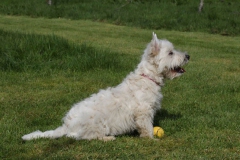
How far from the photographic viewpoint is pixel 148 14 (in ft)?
70.8

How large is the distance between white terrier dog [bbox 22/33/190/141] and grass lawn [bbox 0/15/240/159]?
0.16 m

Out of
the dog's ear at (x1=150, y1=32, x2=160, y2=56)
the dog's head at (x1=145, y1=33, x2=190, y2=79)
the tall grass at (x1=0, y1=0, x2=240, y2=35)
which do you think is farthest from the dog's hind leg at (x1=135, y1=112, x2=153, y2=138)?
the tall grass at (x1=0, y1=0, x2=240, y2=35)

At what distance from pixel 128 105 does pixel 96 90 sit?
2.91 meters

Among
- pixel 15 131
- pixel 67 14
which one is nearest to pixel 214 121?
pixel 15 131

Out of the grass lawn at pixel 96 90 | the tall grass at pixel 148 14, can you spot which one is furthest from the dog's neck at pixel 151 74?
the tall grass at pixel 148 14

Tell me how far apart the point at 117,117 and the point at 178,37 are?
1241cm

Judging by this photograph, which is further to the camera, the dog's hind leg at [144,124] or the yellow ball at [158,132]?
the yellow ball at [158,132]

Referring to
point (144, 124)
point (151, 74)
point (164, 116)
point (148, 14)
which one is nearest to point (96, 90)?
point (164, 116)

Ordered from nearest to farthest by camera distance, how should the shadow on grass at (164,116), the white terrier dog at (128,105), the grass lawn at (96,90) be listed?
the grass lawn at (96,90) → the white terrier dog at (128,105) → the shadow on grass at (164,116)

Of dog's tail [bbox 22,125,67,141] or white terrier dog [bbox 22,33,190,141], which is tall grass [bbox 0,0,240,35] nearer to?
white terrier dog [bbox 22,33,190,141]

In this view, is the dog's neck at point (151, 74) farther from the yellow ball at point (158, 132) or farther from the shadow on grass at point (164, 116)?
the shadow on grass at point (164, 116)

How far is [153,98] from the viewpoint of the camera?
5652mm

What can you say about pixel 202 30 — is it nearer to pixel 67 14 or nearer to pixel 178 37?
pixel 178 37

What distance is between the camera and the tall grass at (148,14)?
19.6 metres
